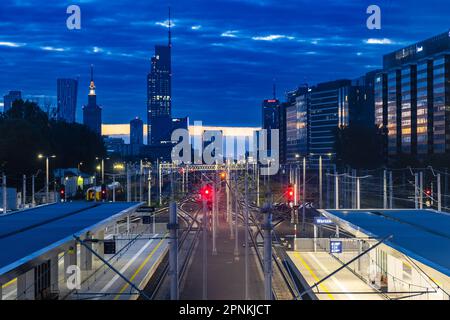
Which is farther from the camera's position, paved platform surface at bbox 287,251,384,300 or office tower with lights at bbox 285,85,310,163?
office tower with lights at bbox 285,85,310,163

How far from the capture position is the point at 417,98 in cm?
8981

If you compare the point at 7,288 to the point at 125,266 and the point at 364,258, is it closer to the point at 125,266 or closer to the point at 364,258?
the point at 125,266

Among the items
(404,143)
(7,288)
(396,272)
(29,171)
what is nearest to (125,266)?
(7,288)

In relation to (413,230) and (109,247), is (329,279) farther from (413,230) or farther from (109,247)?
(109,247)

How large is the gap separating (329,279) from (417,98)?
242 ft

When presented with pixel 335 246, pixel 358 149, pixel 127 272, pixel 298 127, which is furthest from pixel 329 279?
pixel 298 127

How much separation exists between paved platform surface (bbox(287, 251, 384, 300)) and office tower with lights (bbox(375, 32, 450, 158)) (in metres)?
61.3

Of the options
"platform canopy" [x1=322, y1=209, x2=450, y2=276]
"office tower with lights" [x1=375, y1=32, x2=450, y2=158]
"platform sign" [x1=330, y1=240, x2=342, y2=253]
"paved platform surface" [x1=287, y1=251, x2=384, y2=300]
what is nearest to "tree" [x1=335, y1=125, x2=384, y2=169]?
"office tower with lights" [x1=375, y1=32, x2=450, y2=158]

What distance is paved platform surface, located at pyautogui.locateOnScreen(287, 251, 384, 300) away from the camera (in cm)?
1941

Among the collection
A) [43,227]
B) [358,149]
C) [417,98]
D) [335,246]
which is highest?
[417,98]

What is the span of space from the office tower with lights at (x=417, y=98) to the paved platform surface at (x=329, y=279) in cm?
6126

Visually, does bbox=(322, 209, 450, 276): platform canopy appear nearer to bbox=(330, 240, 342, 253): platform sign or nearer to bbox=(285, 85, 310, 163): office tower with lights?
bbox=(330, 240, 342, 253): platform sign

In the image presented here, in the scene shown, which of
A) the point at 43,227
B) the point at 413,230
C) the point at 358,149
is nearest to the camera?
the point at 43,227
